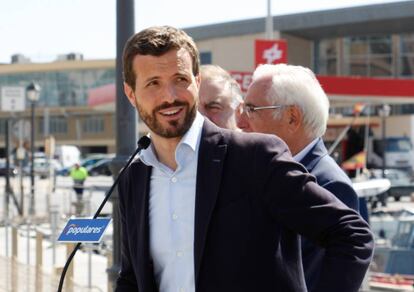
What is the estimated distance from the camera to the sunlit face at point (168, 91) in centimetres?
202

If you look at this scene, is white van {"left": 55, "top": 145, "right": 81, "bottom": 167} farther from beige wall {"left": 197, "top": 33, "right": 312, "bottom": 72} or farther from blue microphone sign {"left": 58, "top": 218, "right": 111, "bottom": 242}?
blue microphone sign {"left": 58, "top": 218, "right": 111, "bottom": 242}

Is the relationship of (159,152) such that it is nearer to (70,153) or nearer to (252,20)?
(252,20)

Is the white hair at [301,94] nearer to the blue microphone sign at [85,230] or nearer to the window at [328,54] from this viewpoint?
the blue microphone sign at [85,230]

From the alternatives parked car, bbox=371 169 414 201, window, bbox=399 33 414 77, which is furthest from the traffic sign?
window, bbox=399 33 414 77

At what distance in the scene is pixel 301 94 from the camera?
8.79 ft

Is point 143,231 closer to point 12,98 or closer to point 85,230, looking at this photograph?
point 85,230

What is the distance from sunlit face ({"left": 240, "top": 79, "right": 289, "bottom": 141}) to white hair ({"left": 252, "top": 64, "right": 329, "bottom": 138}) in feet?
0.07

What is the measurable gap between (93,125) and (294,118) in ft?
250

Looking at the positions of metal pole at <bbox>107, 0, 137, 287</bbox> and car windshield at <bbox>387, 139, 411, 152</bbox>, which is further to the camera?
car windshield at <bbox>387, 139, 411, 152</bbox>

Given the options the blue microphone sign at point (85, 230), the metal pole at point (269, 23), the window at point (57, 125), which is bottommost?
the window at point (57, 125)

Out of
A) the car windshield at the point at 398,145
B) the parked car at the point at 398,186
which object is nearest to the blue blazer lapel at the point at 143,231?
the parked car at the point at 398,186

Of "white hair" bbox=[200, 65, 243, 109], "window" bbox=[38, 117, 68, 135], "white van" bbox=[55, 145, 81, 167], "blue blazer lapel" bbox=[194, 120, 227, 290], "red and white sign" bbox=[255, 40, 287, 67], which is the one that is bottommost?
"white van" bbox=[55, 145, 81, 167]

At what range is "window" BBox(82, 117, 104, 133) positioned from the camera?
254 ft

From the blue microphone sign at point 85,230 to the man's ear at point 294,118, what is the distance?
796mm
